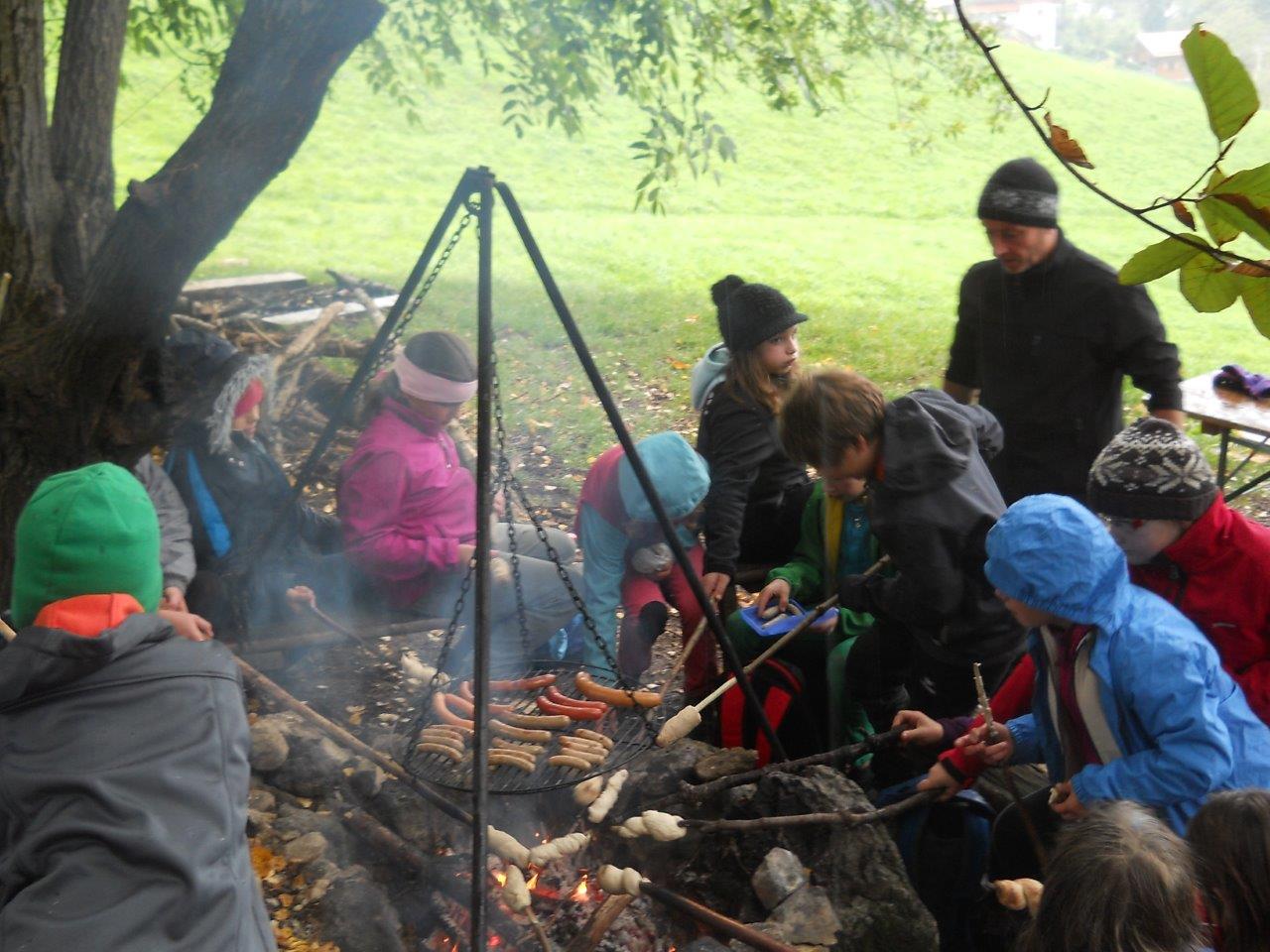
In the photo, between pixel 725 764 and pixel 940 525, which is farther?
pixel 725 764

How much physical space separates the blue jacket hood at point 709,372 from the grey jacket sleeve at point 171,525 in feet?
6.54

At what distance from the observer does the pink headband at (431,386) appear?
3.82m

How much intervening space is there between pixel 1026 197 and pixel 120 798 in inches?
125

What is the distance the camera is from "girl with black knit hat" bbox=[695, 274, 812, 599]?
3795mm

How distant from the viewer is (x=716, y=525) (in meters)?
3.80

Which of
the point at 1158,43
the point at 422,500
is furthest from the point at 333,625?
the point at 1158,43

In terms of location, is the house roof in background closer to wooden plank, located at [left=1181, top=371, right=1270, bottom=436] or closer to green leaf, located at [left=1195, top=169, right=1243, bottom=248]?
wooden plank, located at [left=1181, top=371, right=1270, bottom=436]

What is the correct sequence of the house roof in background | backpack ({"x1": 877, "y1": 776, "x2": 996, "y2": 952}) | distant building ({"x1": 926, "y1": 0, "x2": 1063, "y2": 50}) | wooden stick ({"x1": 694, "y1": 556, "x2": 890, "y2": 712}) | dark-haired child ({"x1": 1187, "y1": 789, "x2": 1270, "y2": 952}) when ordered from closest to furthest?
dark-haired child ({"x1": 1187, "y1": 789, "x2": 1270, "y2": 952}), backpack ({"x1": 877, "y1": 776, "x2": 996, "y2": 952}), wooden stick ({"x1": 694, "y1": 556, "x2": 890, "y2": 712}), the house roof in background, distant building ({"x1": 926, "y1": 0, "x2": 1063, "y2": 50})

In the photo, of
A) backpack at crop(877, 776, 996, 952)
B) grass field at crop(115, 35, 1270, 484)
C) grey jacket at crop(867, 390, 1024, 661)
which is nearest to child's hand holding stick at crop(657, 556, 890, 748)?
grey jacket at crop(867, 390, 1024, 661)

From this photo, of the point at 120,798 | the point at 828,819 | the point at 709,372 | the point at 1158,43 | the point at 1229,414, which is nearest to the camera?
the point at 120,798

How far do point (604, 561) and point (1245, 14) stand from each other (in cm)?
461

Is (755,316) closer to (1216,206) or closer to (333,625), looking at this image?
(333,625)

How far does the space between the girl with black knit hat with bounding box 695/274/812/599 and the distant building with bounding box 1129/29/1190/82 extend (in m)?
9.45

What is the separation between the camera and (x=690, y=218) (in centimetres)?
1417
